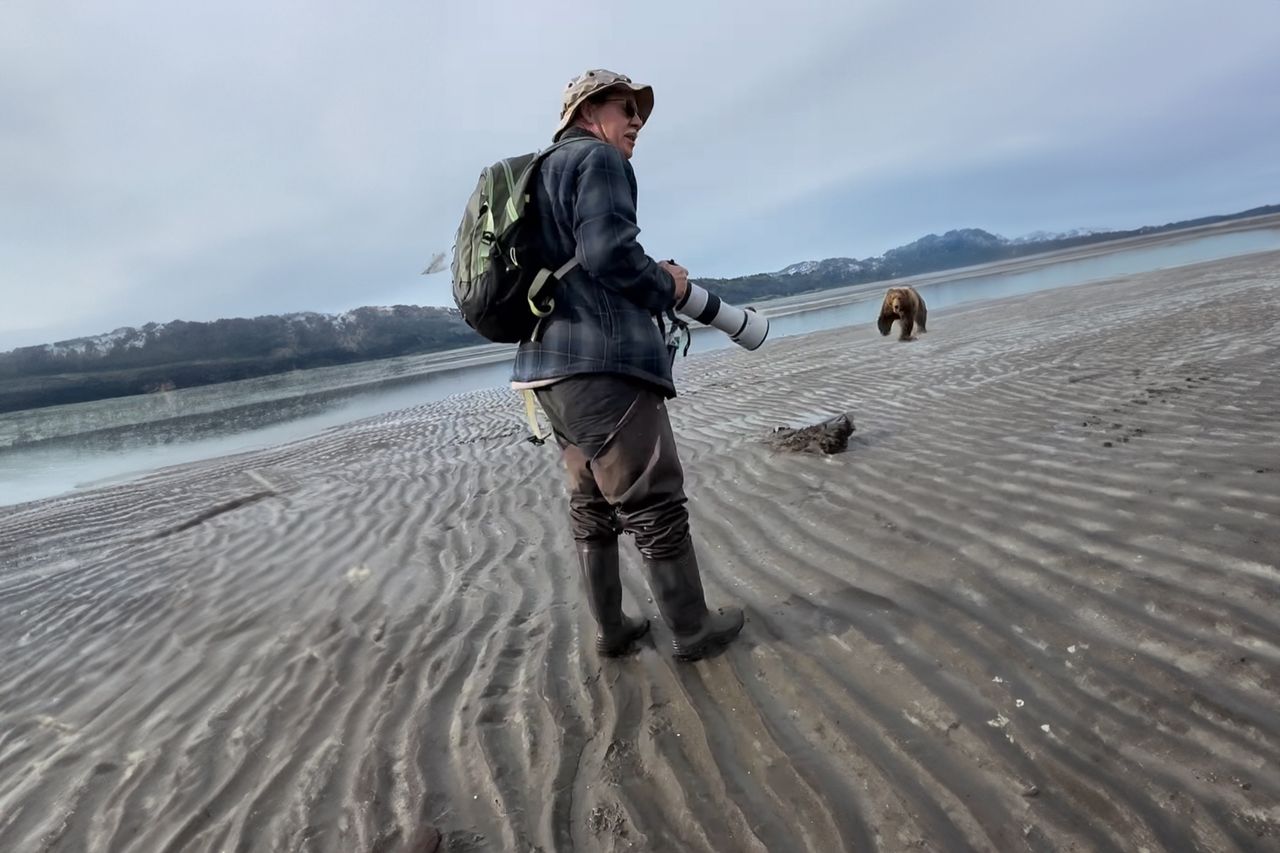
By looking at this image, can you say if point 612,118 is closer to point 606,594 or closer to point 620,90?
point 620,90

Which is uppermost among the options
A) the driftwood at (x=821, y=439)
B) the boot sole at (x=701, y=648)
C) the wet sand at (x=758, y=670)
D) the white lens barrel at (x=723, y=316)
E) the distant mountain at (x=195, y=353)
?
the distant mountain at (x=195, y=353)

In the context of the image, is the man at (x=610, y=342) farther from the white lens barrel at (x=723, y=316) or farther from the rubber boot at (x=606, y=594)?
the rubber boot at (x=606, y=594)

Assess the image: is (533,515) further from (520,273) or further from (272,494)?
(272,494)

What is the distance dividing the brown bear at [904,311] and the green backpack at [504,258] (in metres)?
14.9

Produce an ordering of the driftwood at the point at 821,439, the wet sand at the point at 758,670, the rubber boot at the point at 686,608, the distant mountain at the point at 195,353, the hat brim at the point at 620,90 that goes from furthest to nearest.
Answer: the distant mountain at the point at 195,353, the driftwood at the point at 821,439, the rubber boot at the point at 686,608, the hat brim at the point at 620,90, the wet sand at the point at 758,670

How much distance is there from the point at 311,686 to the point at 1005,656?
3397 millimetres

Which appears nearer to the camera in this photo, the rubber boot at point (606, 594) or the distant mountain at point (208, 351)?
the rubber boot at point (606, 594)

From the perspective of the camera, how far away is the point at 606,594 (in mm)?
3062

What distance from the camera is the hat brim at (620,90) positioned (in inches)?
105

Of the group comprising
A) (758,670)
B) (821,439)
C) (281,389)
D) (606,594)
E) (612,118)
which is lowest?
(758,670)

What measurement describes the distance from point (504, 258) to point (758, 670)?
2.11m

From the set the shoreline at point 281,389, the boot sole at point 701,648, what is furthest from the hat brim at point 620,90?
the shoreline at point 281,389

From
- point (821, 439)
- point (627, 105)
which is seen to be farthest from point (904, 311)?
point (627, 105)

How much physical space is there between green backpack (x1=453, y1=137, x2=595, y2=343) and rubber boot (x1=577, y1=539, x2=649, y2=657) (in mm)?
1118
